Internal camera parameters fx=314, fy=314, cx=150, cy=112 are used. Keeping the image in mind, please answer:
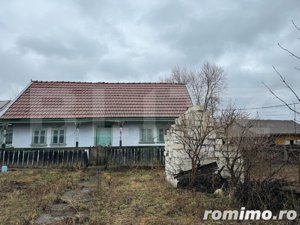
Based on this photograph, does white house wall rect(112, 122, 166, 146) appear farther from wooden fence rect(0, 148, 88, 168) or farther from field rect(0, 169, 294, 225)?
field rect(0, 169, 294, 225)

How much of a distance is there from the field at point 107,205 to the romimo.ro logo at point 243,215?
21 centimetres

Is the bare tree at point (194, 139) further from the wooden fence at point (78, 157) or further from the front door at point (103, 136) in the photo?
the front door at point (103, 136)

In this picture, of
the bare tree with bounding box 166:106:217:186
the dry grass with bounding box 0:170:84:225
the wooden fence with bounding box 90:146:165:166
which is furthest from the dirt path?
the wooden fence with bounding box 90:146:165:166

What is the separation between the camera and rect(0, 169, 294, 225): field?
5676mm

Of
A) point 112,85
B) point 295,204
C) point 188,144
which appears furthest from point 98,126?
point 295,204

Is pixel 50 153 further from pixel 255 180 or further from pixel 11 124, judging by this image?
pixel 255 180

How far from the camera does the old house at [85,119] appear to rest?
17547 millimetres

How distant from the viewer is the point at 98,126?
18141 mm

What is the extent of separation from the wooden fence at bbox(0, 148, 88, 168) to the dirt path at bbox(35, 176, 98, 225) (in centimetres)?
608

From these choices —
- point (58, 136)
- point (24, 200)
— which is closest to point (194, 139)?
point (24, 200)

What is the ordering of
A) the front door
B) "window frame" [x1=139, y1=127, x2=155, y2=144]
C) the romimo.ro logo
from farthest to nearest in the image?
1. "window frame" [x1=139, y1=127, x2=155, y2=144]
2. the front door
3. the romimo.ro logo

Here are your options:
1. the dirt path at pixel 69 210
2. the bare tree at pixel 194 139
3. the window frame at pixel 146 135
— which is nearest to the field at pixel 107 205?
the dirt path at pixel 69 210

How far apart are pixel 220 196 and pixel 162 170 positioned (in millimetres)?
6896

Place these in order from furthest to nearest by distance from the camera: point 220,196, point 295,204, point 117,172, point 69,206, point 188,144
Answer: point 117,172 < point 188,144 < point 220,196 < point 69,206 < point 295,204
